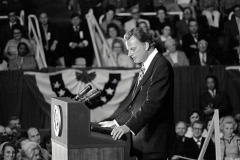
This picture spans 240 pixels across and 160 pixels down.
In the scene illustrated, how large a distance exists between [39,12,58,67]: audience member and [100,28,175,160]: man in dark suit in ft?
23.8

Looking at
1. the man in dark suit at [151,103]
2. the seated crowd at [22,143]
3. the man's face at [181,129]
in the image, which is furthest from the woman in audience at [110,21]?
the man in dark suit at [151,103]

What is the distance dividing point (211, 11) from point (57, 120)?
859cm

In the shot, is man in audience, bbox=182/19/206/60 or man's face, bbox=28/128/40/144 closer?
man's face, bbox=28/128/40/144

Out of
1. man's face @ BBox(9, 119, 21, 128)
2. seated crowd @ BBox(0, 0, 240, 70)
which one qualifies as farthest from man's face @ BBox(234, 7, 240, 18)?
man's face @ BBox(9, 119, 21, 128)

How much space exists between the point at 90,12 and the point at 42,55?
1.24m

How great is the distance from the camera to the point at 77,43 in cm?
1168

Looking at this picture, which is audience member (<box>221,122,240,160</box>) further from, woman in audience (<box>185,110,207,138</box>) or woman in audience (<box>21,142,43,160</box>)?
woman in audience (<box>21,142,43,160</box>)

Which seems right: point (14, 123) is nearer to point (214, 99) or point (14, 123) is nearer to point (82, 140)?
point (214, 99)

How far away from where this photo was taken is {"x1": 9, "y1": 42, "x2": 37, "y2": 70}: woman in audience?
11.3m

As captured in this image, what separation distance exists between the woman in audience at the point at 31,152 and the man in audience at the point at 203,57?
389 cm

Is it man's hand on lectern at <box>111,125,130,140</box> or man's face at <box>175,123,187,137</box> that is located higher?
man's hand on lectern at <box>111,125,130,140</box>

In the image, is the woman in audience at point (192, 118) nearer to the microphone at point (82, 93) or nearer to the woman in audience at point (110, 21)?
the woman in audience at point (110, 21)

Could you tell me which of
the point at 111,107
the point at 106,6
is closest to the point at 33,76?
the point at 111,107

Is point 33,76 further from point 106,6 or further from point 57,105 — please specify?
point 57,105
